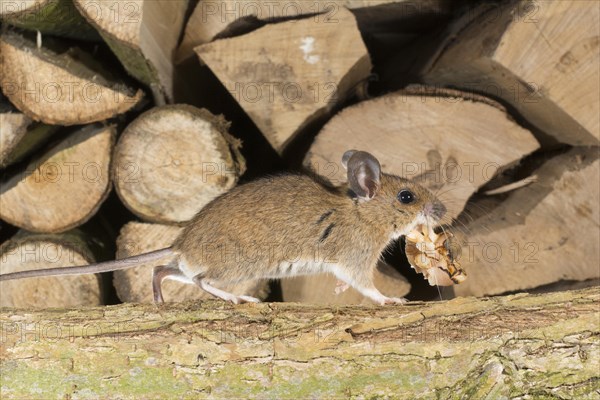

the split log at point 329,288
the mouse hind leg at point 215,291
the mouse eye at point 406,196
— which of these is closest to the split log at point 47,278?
the mouse hind leg at point 215,291

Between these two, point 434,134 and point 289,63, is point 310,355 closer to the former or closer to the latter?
point 434,134

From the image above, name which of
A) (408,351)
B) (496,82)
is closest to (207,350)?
(408,351)

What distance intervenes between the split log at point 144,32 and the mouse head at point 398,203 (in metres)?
1.12

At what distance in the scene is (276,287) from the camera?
4.46 m

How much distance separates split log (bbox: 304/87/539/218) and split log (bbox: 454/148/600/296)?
370mm

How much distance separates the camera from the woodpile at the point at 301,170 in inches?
118

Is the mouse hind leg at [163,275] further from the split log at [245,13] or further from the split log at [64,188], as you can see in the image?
the split log at [245,13]

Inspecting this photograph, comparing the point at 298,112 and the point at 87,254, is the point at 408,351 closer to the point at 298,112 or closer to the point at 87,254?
the point at 298,112

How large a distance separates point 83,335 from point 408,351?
1318 mm

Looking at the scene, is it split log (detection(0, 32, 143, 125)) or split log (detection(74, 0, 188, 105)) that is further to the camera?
split log (detection(0, 32, 143, 125))

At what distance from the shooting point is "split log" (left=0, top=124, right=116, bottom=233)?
390cm

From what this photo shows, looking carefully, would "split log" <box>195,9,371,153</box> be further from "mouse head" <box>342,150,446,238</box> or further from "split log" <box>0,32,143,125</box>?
"split log" <box>0,32,143,125</box>

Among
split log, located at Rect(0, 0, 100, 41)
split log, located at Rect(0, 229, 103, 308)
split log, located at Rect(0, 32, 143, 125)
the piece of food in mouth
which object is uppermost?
split log, located at Rect(0, 0, 100, 41)

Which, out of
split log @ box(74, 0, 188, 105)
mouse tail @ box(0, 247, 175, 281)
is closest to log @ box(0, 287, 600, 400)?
mouse tail @ box(0, 247, 175, 281)
